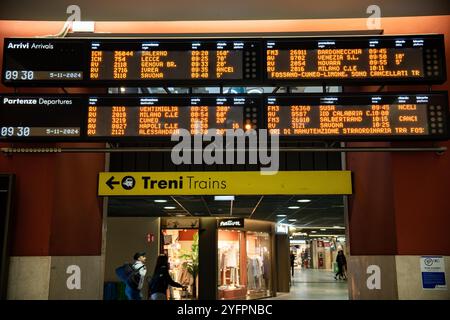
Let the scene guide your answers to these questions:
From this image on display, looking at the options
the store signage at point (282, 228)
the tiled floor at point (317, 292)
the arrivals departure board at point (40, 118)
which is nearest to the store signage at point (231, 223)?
the tiled floor at point (317, 292)

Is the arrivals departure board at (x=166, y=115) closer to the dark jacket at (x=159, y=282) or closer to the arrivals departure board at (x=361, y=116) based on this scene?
the arrivals departure board at (x=361, y=116)

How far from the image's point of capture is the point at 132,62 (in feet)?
18.8

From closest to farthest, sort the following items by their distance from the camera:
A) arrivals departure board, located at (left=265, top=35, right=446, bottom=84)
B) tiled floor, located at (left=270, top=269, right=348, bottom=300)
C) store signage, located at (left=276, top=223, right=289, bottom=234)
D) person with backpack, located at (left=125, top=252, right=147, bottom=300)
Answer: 1. arrivals departure board, located at (left=265, top=35, right=446, bottom=84)
2. person with backpack, located at (left=125, top=252, right=147, bottom=300)
3. tiled floor, located at (left=270, top=269, right=348, bottom=300)
4. store signage, located at (left=276, top=223, right=289, bottom=234)

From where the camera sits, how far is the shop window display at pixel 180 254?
57.5 ft

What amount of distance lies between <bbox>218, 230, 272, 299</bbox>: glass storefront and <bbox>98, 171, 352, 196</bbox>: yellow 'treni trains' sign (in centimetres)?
905

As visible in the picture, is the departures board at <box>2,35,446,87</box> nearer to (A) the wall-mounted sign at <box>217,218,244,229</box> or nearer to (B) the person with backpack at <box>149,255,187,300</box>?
(B) the person with backpack at <box>149,255,187,300</box>

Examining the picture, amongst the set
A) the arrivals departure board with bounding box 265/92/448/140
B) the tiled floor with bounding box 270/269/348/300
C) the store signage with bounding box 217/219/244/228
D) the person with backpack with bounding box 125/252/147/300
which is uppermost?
the arrivals departure board with bounding box 265/92/448/140

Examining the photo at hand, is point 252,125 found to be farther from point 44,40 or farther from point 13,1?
point 13,1

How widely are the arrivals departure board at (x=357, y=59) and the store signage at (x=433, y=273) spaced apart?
2407mm

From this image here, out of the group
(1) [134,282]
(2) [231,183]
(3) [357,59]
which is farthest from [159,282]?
(3) [357,59]

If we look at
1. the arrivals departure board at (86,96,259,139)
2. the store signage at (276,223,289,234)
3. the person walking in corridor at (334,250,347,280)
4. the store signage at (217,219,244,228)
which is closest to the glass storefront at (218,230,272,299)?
the store signage at (217,219,244,228)

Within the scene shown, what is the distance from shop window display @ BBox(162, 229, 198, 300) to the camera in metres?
17.5

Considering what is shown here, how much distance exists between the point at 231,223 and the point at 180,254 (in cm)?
260

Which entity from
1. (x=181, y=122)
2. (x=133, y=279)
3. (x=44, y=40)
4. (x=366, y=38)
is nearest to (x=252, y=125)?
(x=181, y=122)
